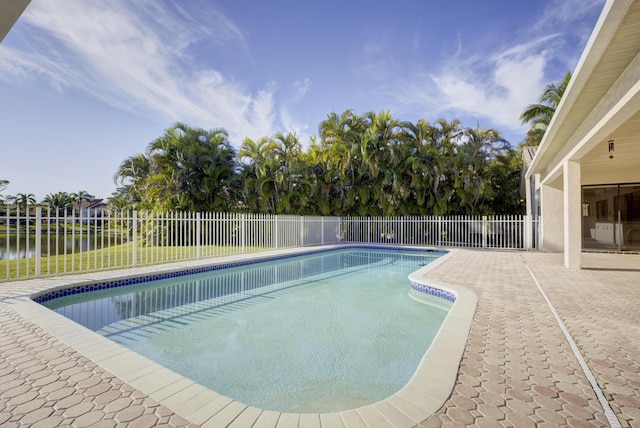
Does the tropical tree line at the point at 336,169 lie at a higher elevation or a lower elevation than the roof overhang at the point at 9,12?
higher

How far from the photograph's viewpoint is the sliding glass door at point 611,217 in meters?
12.0

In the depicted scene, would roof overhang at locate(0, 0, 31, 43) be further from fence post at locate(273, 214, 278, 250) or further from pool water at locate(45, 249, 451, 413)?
fence post at locate(273, 214, 278, 250)

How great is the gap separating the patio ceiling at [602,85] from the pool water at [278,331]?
13.8ft

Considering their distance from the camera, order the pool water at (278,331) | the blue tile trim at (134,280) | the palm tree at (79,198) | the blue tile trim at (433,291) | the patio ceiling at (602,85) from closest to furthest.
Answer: the pool water at (278,331), the patio ceiling at (602,85), the blue tile trim at (134,280), the blue tile trim at (433,291), the palm tree at (79,198)

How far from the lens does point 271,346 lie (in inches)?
163

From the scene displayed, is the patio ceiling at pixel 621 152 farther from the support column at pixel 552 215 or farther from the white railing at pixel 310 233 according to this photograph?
the white railing at pixel 310 233

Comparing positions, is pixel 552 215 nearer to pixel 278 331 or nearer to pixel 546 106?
pixel 546 106

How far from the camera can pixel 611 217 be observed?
12586 mm

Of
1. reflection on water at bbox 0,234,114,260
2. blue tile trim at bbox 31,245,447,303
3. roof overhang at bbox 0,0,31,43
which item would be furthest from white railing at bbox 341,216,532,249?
roof overhang at bbox 0,0,31,43

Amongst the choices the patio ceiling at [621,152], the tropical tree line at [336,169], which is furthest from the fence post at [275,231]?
the patio ceiling at [621,152]

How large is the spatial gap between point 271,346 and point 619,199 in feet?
49.8

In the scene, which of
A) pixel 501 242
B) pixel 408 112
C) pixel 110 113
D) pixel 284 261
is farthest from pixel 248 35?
pixel 501 242

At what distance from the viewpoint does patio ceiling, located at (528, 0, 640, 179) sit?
11.1 ft

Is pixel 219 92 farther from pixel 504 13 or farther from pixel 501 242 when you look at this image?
pixel 501 242
